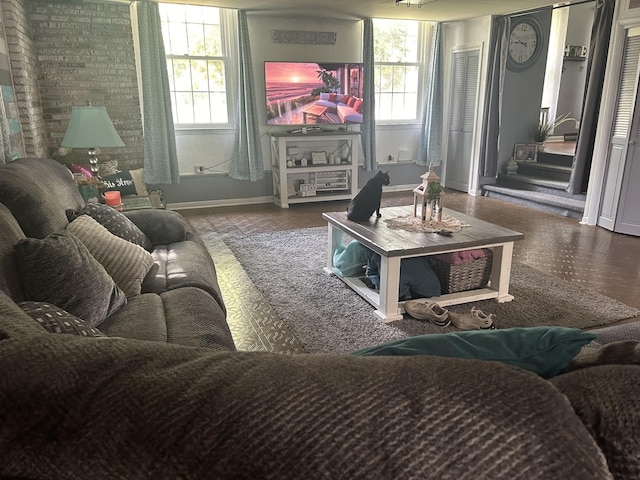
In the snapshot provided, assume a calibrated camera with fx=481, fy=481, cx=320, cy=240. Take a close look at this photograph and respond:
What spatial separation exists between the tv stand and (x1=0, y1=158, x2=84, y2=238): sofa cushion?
3.50 meters

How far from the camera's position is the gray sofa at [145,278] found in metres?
1.71

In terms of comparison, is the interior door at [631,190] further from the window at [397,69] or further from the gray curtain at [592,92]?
the window at [397,69]

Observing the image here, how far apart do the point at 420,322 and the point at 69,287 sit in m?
1.86

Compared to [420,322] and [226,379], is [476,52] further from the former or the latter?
[226,379]

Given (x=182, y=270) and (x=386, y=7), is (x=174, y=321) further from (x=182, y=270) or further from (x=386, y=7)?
(x=386, y=7)

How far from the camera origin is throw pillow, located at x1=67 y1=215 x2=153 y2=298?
83.0 inches

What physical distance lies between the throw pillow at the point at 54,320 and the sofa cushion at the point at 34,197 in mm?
874

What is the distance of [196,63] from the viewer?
5.65 meters

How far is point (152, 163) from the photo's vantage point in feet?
18.1

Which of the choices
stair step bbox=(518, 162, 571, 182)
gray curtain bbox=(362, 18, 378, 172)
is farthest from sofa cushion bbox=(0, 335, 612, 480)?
stair step bbox=(518, 162, 571, 182)

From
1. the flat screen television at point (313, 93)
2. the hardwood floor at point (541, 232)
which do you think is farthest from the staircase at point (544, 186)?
the flat screen television at point (313, 93)

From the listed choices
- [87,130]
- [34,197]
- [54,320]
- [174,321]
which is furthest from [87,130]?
[54,320]

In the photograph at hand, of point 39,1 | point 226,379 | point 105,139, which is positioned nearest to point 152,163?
point 39,1

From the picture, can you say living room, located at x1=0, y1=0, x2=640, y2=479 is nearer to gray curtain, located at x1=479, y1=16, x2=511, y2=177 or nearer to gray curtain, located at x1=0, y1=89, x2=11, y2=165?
gray curtain, located at x1=0, y1=89, x2=11, y2=165
